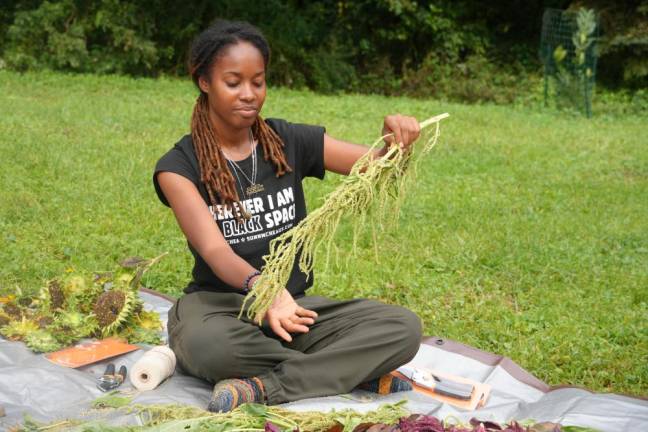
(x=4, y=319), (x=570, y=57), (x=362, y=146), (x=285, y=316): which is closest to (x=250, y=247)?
(x=285, y=316)

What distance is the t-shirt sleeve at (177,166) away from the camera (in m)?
3.44

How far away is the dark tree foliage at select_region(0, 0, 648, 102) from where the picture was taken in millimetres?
13156

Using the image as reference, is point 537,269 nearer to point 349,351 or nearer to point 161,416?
point 349,351

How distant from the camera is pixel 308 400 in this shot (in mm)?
3309

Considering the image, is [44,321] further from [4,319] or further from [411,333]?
[411,333]

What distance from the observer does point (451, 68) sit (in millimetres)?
15336

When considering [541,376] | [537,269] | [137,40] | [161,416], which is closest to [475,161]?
[537,269]

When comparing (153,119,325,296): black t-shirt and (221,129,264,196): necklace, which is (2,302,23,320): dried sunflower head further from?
(221,129,264,196): necklace

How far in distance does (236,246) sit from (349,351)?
0.60 meters

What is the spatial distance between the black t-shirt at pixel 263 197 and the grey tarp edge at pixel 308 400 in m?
0.47

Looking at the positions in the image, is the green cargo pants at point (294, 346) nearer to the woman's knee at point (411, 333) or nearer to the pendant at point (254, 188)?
the woman's knee at point (411, 333)

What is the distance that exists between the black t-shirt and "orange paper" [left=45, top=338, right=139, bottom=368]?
0.39 meters

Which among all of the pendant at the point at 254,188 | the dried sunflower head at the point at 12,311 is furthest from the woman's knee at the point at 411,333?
the dried sunflower head at the point at 12,311

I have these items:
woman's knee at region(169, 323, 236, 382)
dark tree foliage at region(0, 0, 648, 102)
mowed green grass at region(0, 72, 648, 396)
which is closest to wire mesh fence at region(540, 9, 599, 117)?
dark tree foliage at region(0, 0, 648, 102)
